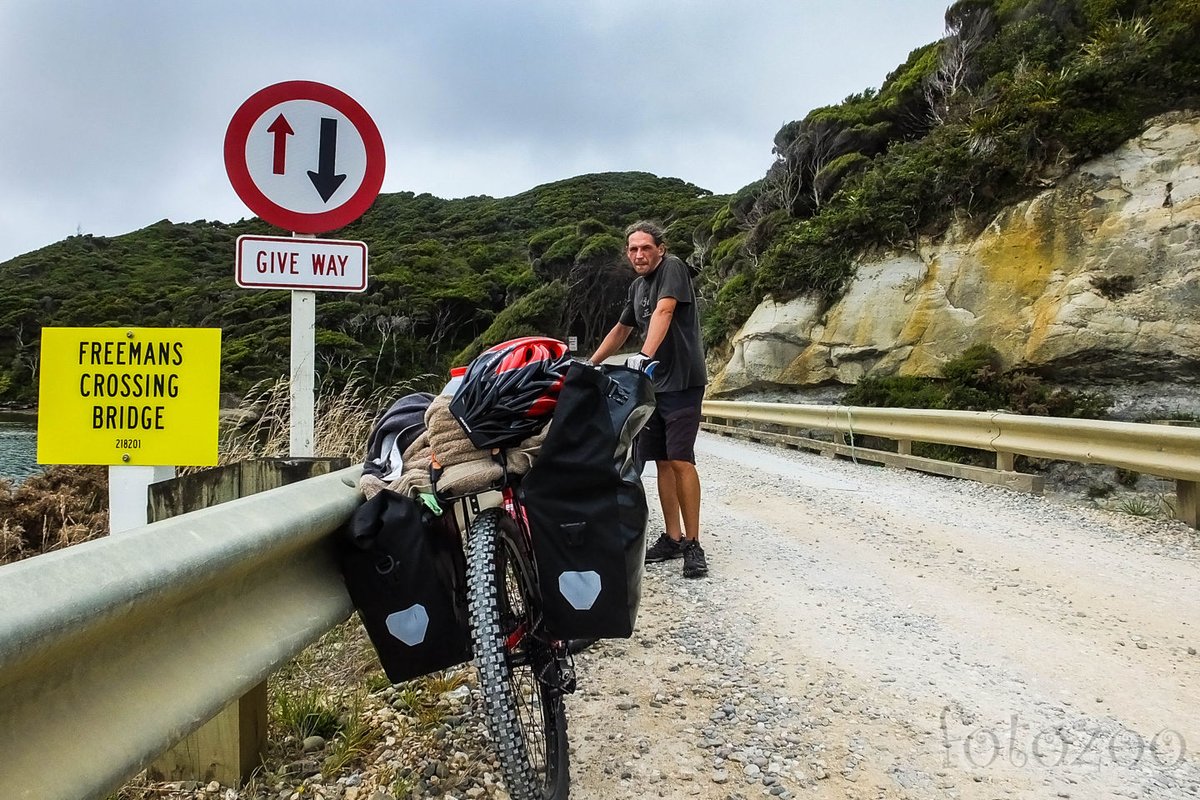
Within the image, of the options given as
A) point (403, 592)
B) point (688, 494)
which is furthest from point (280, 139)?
point (688, 494)

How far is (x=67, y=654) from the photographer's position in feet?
3.32

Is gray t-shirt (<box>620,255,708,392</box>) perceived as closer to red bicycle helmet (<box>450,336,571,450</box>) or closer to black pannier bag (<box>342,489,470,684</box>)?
red bicycle helmet (<box>450,336,571,450</box>)

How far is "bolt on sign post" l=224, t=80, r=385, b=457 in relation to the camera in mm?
2793

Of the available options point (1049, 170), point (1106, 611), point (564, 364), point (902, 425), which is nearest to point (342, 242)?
point (564, 364)

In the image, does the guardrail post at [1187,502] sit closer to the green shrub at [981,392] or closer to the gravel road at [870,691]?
the gravel road at [870,691]

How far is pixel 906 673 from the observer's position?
105 inches

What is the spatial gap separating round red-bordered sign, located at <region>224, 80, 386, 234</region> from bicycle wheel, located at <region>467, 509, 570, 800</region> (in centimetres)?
166

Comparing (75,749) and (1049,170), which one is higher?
(1049,170)

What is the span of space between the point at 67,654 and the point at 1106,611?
157 inches

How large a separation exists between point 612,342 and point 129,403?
2.34 meters

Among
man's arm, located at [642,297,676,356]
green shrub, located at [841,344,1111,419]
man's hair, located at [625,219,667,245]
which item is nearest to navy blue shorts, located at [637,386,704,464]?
→ man's arm, located at [642,297,676,356]

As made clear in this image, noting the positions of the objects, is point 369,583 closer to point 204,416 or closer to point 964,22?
point 204,416

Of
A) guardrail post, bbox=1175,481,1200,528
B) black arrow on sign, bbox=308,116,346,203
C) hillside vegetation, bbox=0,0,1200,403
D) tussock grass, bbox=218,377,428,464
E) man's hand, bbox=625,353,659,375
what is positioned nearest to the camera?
man's hand, bbox=625,353,659,375

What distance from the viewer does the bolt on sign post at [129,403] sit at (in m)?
2.23
